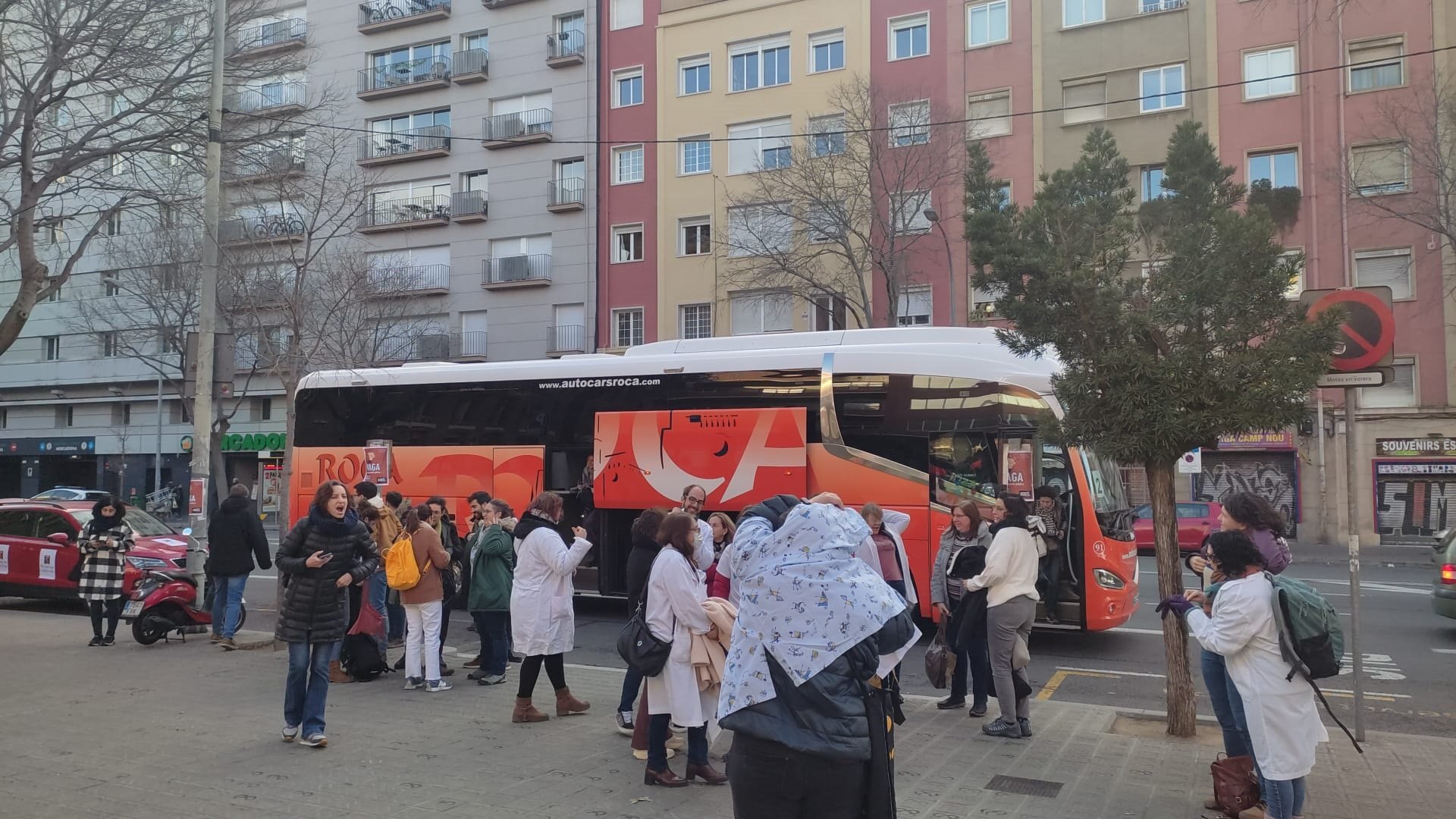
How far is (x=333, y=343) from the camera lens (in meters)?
28.1

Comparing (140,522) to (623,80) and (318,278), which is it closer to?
(318,278)

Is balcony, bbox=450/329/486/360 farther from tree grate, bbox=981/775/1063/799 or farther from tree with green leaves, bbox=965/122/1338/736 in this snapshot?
tree grate, bbox=981/775/1063/799

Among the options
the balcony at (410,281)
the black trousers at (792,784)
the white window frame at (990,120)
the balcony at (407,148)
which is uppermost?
the balcony at (407,148)

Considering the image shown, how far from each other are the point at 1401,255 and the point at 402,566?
91.6ft

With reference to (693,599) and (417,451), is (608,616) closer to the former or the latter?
(417,451)

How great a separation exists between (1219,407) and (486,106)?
35.0 metres

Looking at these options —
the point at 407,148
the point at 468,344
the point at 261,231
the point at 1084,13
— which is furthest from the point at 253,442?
the point at 1084,13

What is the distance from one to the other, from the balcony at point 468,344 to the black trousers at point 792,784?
114 feet

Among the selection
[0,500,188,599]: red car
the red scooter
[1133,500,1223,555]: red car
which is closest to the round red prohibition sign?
the red scooter

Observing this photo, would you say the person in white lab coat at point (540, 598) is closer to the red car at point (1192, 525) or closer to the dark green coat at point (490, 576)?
the dark green coat at point (490, 576)

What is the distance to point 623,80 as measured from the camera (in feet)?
119

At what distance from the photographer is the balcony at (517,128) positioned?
120 feet

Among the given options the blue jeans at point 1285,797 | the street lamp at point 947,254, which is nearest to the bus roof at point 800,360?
the blue jeans at point 1285,797

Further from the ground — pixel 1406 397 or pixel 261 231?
pixel 261 231
